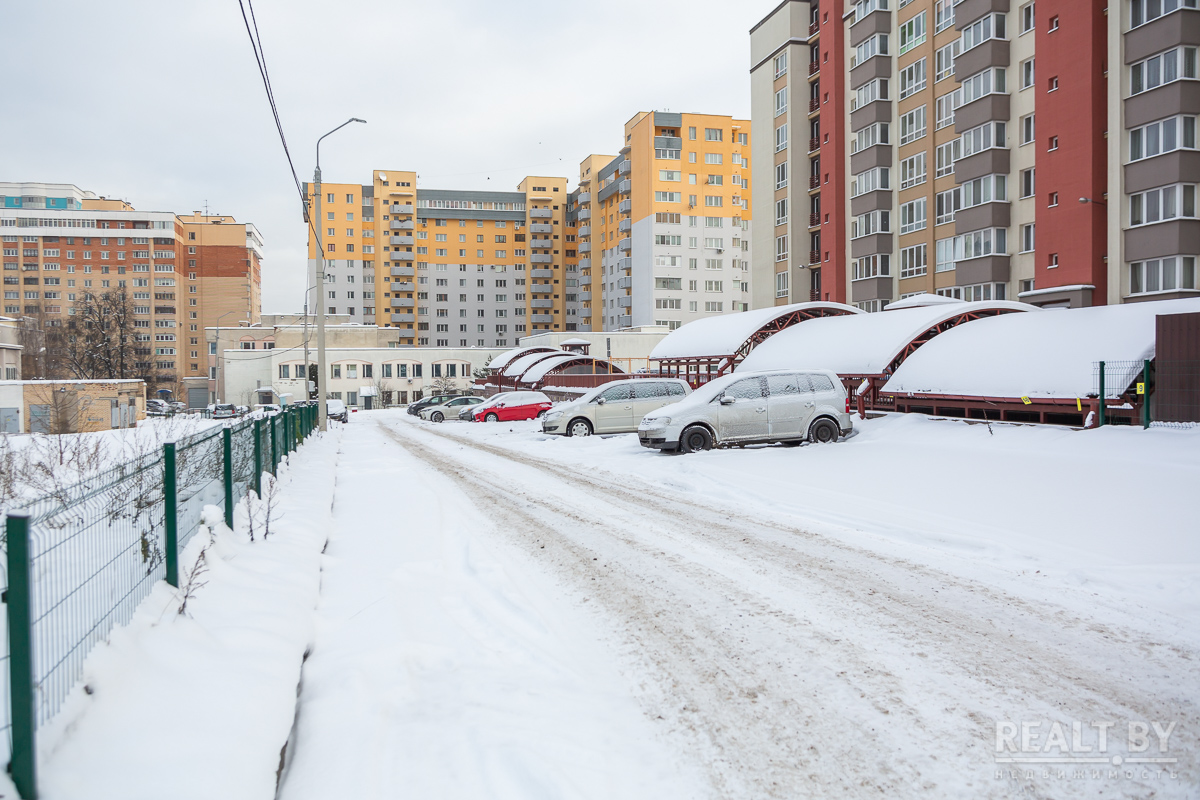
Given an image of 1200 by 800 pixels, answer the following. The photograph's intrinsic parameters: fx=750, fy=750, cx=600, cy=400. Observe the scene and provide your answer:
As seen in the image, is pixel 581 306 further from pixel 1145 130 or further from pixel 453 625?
pixel 453 625

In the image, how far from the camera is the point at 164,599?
5.36 m

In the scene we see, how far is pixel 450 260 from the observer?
109500 mm

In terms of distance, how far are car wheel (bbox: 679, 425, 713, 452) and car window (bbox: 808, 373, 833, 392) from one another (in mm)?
2729

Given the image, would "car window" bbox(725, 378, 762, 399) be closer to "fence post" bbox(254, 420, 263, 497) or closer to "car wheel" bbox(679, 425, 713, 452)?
"car wheel" bbox(679, 425, 713, 452)

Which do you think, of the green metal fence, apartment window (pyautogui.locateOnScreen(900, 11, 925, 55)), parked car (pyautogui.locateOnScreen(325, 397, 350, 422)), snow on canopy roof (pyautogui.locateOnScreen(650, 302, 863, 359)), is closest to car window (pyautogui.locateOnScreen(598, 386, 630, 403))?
snow on canopy roof (pyautogui.locateOnScreen(650, 302, 863, 359))

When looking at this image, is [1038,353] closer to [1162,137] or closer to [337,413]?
[1162,137]

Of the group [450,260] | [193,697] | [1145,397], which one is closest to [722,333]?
[1145,397]

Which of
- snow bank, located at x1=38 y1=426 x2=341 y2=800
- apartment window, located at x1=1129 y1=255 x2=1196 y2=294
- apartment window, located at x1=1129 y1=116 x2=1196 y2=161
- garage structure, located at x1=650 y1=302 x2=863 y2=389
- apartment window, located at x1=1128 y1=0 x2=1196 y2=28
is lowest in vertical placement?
snow bank, located at x1=38 y1=426 x2=341 y2=800

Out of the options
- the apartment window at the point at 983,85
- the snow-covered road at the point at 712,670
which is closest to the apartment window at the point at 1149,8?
the apartment window at the point at 983,85

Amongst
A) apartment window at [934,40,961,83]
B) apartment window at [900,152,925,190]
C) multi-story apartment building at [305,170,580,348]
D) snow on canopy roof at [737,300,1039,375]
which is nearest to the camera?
snow on canopy roof at [737,300,1039,375]

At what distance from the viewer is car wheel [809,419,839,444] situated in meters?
17.3

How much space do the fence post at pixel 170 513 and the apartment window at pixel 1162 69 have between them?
32418 millimetres

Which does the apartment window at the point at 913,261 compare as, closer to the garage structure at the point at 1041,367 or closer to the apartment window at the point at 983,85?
the apartment window at the point at 983,85

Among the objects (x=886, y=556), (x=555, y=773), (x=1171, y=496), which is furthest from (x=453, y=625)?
(x=1171, y=496)
